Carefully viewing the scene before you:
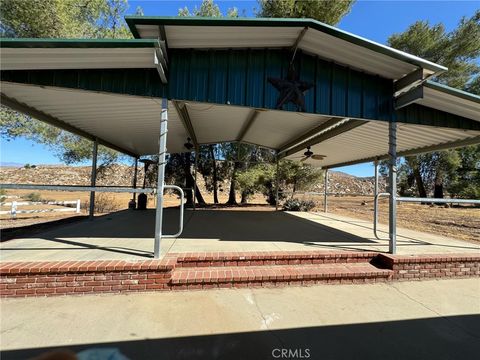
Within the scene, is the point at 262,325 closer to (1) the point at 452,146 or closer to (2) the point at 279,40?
(2) the point at 279,40

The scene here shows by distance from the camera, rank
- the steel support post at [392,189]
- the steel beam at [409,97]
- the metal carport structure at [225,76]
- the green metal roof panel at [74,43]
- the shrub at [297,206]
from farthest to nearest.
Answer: the shrub at [297,206], the steel support post at [392,189], the steel beam at [409,97], the metal carport structure at [225,76], the green metal roof panel at [74,43]

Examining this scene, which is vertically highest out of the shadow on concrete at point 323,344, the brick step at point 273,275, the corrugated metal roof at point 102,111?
the corrugated metal roof at point 102,111

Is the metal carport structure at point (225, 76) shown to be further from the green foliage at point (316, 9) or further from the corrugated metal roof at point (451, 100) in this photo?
the green foliage at point (316, 9)

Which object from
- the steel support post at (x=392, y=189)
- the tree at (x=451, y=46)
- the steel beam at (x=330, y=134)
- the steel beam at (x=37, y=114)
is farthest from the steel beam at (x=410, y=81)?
the tree at (x=451, y=46)

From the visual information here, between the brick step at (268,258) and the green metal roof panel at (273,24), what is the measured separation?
3.12m

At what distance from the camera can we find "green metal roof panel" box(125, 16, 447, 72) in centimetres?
328

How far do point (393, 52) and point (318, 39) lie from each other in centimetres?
110

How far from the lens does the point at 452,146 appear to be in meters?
6.23

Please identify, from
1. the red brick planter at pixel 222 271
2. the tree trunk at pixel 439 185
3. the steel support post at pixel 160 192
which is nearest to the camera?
the red brick planter at pixel 222 271

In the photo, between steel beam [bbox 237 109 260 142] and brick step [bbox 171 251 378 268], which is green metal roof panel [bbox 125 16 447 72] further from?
brick step [bbox 171 251 378 268]

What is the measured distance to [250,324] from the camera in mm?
2705

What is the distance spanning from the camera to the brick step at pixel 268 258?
3.93 m

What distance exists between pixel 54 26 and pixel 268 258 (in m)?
10.8

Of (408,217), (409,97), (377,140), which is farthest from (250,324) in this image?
(408,217)
